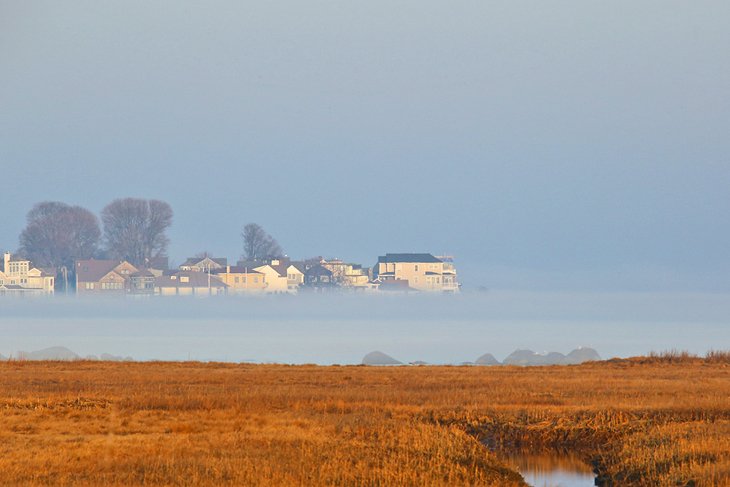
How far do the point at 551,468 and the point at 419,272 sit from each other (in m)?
150

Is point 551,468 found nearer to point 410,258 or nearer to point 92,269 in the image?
point 92,269

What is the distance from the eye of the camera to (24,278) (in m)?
152

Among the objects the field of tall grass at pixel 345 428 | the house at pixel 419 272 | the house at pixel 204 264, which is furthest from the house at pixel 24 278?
the field of tall grass at pixel 345 428

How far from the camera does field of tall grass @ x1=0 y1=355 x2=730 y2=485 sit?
22609 millimetres

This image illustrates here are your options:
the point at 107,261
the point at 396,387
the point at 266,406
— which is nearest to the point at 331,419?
the point at 266,406

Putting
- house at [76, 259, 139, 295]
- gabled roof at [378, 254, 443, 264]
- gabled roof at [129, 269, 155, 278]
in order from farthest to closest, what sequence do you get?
gabled roof at [378, 254, 443, 264], gabled roof at [129, 269, 155, 278], house at [76, 259, 139, 295]

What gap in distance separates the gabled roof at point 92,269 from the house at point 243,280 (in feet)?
57.6

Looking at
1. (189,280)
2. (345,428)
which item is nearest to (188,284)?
(189,280)

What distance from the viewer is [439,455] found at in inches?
974

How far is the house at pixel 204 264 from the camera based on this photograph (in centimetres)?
16712

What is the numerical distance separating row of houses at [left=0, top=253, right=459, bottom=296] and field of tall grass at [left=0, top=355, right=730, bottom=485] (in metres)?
104

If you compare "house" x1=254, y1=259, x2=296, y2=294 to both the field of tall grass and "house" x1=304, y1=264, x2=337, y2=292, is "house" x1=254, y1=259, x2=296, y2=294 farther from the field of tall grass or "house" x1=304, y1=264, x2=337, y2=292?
the field of tall grass

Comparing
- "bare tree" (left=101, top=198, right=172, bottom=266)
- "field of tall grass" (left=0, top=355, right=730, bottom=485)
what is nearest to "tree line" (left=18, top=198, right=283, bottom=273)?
"bare tree" (left=101, top=198, right=172, bottom=266)

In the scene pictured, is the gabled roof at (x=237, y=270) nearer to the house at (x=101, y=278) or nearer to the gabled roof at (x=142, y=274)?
the gabled roof at (x=142, y=274)
